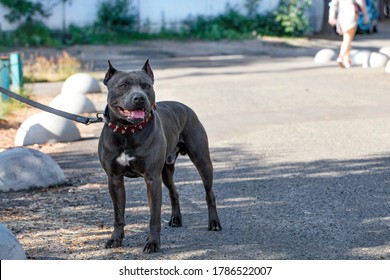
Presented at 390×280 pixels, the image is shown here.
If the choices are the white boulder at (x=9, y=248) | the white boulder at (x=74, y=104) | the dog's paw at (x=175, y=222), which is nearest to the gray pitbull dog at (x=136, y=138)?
the dog's paw at (x=175, y=222)

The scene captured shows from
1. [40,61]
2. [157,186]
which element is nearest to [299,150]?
[157,186]

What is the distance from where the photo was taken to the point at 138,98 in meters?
6.16

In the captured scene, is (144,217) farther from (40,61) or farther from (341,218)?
(40,61)

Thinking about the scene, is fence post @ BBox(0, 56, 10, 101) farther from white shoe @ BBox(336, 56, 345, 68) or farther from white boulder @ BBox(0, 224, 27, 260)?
white boulder @ BBox(0, 224, 27, 260)

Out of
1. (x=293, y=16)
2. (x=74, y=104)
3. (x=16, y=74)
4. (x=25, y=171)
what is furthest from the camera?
(x=293, y=16)

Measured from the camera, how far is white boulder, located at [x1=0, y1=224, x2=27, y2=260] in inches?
227

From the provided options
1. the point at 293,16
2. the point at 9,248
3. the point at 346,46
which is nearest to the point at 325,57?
the point at 346,46

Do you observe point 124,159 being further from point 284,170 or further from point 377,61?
point 377,61

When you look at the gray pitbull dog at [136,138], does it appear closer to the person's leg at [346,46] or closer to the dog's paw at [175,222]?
the dog's paw at [175,222]

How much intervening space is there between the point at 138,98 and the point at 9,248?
1357 millimetres

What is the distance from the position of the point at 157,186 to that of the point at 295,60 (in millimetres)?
18433

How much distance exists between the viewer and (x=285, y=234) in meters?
7.19

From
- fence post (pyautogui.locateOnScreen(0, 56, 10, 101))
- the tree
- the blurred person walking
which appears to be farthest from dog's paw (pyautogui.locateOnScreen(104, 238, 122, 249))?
the tree

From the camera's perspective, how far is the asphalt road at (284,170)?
22.7 feet
